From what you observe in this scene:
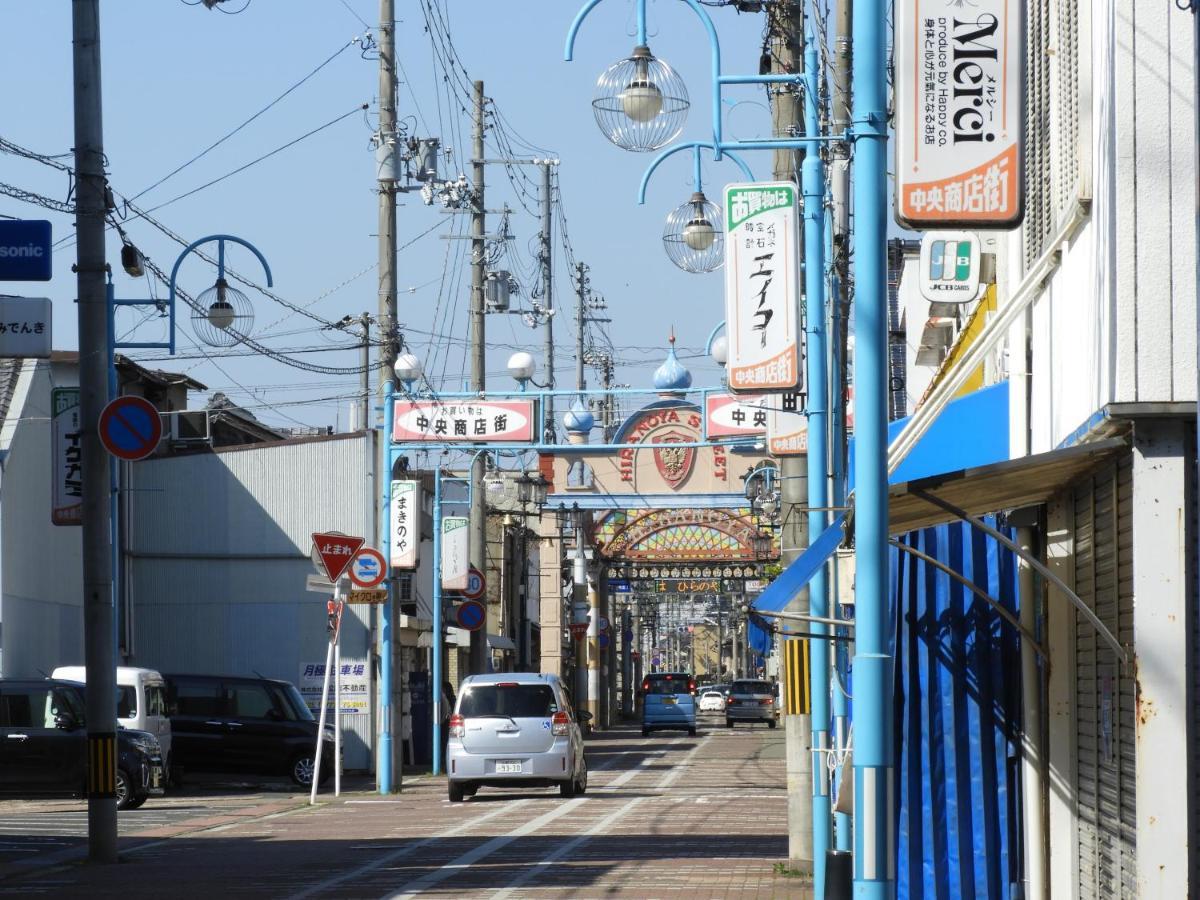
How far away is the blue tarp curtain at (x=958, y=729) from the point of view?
12.6m

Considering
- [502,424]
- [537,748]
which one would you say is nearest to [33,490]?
[502,424]

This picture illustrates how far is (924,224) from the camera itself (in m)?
8.30

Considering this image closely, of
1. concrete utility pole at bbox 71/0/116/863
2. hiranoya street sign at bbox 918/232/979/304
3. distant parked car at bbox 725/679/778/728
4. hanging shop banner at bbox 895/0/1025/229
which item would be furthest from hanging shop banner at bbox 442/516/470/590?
hanging shop banner at bbox 895/0/1025/229

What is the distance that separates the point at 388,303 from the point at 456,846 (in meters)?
11.9

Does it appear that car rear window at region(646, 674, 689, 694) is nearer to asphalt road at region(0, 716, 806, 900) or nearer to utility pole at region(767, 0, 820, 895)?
asphalt road at region(0, 716, 806, 900)

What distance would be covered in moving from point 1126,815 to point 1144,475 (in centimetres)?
173

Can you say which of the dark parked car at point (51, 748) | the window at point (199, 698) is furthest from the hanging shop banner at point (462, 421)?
the dark parked car at point (51, 748)

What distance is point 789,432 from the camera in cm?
1727

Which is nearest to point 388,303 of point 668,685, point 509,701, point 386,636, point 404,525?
point 404,525

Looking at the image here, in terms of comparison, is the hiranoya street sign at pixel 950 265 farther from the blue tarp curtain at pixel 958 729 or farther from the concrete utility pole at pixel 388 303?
the concrete utility pole at pixel 388 303

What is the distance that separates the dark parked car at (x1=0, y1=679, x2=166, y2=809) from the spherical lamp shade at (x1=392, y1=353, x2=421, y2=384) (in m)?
7.38

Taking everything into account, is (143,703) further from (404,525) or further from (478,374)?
(478,374)

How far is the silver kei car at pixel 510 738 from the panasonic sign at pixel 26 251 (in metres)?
12.2

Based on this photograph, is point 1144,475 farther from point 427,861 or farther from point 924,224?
point 427,861
